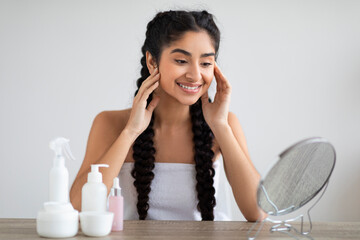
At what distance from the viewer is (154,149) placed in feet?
6.17

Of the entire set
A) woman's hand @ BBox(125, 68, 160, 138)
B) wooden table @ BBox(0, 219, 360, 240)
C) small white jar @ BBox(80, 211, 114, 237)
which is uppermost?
woman's hand @ BBox(125, 68, 160, 138)

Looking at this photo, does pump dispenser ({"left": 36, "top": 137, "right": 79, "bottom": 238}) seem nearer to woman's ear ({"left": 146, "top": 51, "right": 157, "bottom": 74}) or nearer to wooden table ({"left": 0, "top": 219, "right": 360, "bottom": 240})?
wooden table ({"left": 0, "top": 219, "right": 360, "bottom": 240})

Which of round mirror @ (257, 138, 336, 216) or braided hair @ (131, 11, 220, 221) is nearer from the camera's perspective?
round mirror @ (257, 138, 336, 216)

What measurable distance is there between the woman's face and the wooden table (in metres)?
0.52

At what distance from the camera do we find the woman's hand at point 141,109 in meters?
1.69

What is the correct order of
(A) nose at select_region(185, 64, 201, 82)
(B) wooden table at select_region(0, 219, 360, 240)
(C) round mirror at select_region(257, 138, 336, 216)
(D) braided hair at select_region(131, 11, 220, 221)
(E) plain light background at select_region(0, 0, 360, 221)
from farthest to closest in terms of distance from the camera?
(E) plain light background at select_region(0, 0, 360, 221), (D) braided hair at select_region(131, 11, 220, 221), (A) nose at select_region(185, 64, 201, 82), (B) wooden table at select_region(0, 219, 360, 240), (C) round mirror at select_region(257, 138, 336, 216)

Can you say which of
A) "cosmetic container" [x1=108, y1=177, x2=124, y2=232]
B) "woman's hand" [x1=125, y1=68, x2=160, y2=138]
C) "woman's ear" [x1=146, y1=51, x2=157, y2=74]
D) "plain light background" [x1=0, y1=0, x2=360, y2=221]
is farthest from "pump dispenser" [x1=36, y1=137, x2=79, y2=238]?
"plain light background" [x1=0, y1=0, x2=360, y2=221]

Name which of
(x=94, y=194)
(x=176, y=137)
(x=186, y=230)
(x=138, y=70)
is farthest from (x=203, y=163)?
(x=138, y=70)

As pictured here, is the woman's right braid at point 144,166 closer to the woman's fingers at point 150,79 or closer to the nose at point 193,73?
the woman's fingers at point 150,79

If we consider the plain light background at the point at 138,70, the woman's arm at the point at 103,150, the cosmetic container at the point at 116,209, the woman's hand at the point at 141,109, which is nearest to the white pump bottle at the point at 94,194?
the cosmetic container at the point at 116,209

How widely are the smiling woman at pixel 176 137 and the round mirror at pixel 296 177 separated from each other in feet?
1.20

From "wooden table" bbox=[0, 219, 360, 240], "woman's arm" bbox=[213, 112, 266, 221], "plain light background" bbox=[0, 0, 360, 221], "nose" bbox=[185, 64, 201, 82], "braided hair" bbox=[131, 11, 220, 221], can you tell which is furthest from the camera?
"plain light background" bbox=[0, 0, 360, 221]

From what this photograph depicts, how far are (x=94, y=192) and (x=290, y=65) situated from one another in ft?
7.85

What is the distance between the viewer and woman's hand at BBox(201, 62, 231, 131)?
175 cm
